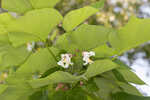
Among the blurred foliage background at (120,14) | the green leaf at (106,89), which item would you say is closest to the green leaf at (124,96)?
the green leaf at (106,89)

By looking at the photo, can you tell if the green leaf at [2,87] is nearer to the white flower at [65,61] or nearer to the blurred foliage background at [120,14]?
the white flower at [65,61]

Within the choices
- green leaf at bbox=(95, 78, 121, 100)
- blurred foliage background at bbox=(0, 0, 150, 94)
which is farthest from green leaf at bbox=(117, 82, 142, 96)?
blurred foliage background at bbox=(0, 0, 150, 94)

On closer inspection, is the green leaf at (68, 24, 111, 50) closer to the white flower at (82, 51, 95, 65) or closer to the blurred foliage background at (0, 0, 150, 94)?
the white flower at (82, 51, 95, 65)

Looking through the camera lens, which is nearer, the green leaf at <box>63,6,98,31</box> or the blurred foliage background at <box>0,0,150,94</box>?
the green leaf at <box>63,6,98,31</box>

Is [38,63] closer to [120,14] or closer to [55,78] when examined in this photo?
[55,78]

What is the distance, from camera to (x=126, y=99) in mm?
246

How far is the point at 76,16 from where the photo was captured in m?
0.25

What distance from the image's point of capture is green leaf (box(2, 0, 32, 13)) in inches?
10.0

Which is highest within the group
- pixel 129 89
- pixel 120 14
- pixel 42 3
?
pixel 42 3

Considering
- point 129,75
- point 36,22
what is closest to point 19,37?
point 36,22

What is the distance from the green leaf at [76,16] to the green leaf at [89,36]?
0.01 metres

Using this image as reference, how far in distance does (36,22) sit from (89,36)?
0.20ft

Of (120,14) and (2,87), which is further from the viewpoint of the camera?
(120,14)

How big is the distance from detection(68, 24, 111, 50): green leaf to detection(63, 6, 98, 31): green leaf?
11mm
